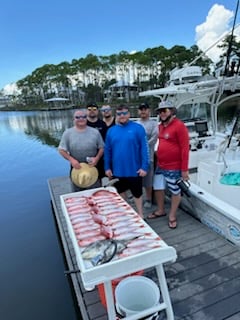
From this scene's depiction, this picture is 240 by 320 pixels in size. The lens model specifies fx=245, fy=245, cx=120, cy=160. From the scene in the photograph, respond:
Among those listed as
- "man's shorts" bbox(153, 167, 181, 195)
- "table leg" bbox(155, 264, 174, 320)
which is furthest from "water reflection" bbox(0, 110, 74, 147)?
"table leg" bbox(155, 264, 174, 320)

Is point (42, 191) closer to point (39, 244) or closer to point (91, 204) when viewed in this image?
point (39, 244)

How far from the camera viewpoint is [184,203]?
3.22m

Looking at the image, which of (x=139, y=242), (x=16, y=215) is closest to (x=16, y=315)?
(x=139, y=242)

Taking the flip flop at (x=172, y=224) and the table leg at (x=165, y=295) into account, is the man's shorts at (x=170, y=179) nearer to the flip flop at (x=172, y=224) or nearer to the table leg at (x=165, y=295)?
the flip flop at (x=172, y=224)

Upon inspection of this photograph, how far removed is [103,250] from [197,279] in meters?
1.13

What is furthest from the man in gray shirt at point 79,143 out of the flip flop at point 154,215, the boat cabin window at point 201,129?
the boat cabin window at point 201,129

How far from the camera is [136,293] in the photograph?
160cm

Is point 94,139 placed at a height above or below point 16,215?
above

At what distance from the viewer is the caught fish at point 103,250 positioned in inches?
52.0

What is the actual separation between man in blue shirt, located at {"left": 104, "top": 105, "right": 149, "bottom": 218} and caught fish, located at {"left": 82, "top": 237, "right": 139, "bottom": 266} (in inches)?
44.4

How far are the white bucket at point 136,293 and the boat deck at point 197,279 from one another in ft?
A: 1.00

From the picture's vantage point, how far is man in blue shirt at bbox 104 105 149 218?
95.0 inches

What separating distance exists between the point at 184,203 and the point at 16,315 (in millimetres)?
2375

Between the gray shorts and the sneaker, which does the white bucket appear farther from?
the sneaker
